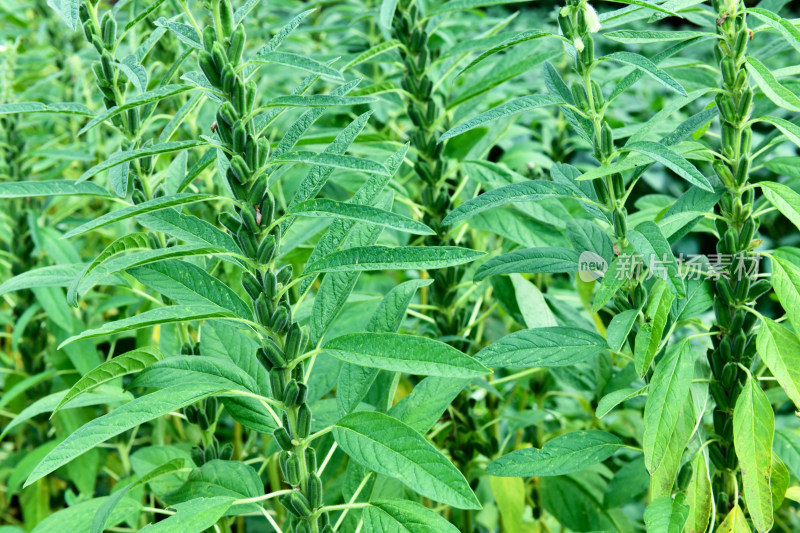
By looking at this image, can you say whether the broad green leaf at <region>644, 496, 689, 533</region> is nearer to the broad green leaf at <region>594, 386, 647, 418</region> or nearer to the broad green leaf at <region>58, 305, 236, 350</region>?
the broad green leaf at <region>594, 386, 647, 418</region>

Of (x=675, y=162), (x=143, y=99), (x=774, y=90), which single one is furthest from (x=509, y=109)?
(x=143, y=99)

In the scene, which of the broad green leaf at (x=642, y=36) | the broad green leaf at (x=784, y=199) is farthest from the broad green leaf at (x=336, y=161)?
the broad green leaf at (x=784, y=199)

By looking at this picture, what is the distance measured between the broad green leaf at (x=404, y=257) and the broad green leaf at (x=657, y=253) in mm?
228

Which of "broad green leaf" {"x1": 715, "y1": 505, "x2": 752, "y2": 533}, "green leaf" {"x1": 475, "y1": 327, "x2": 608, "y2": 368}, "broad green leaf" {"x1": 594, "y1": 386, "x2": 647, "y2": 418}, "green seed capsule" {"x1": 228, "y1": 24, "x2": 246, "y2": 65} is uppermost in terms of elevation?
"green seed capsule" {"x1": 228, "y1": 24, "x2": 246, "y2": 65}

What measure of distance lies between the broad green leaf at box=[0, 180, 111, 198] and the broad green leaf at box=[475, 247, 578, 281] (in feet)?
1.90

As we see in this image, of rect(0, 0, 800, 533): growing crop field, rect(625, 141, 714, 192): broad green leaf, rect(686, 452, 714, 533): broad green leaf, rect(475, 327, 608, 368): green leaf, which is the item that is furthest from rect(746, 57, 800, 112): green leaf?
rect(686, 452, 714, 533): broad green leaf

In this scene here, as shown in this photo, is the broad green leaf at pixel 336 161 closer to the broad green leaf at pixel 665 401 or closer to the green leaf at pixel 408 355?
the green leaf at pixel 408 355

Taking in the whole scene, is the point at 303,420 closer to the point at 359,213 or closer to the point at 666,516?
the point at 359,213

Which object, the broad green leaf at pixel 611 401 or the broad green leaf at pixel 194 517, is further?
the broad green leaf at pixel 611 401

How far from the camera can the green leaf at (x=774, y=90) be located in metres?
0.86

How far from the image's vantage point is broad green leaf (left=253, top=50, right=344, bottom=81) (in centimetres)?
78

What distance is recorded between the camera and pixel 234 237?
0.87 m

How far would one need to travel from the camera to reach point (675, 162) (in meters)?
0.83

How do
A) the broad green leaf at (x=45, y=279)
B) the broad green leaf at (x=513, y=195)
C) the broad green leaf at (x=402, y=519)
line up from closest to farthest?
1. the broad green leaf at (x=402, y=519)
2. the broad green leaf at (x=513, y=195)
3. the broad green leaf at (x=45, y=279)
